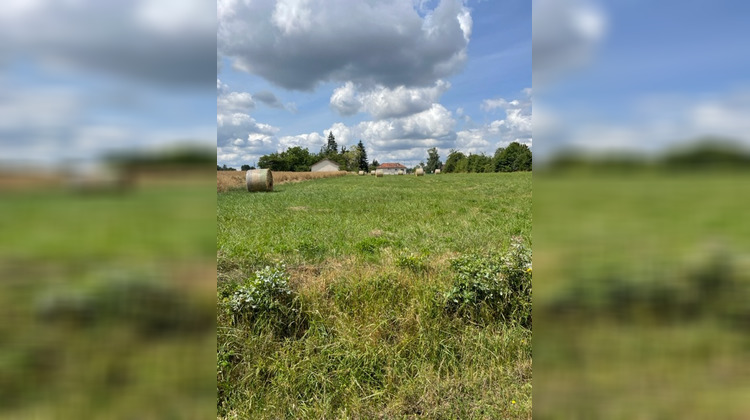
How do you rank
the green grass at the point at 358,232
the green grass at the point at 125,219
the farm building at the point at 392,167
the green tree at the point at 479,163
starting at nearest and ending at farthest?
the green grass at the point at 125,219 → the green grass at the point at 358,232 → the green tree at the point at 479,163 → the farm building at the point at 392,167

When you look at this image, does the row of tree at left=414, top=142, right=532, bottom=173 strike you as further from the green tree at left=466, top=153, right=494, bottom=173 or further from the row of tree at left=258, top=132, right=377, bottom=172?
the row of tree at left=258, top=132, right=377, bottom=172

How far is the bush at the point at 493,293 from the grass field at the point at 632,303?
60.1 inches

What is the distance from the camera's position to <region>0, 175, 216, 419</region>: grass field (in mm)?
1142

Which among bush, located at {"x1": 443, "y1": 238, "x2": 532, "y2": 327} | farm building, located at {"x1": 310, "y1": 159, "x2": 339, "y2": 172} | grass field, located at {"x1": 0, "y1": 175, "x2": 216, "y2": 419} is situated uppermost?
farm building, located at {"x1": 310, "y1": 159, "x2": 339, "y2": 172}

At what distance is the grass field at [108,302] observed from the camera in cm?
114

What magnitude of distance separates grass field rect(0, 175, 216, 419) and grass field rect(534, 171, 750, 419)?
110 centimetres

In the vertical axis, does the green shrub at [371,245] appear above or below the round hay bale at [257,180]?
below

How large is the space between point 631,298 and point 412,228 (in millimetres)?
6619

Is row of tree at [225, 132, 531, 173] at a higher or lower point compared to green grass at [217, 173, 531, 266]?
higher

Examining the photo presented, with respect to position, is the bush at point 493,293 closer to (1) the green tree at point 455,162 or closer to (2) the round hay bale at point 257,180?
(2) the round hay bale at point 257,180

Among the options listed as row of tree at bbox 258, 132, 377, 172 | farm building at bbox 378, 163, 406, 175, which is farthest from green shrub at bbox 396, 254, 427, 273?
farm building at bbox 378, 163, 406, 175

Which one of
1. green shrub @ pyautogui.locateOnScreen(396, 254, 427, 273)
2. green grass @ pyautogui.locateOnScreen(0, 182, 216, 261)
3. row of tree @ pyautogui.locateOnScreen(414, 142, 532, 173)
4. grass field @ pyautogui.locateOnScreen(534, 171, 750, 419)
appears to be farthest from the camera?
row of tree @ pyautogui.locateOnScreen(414, 142, 532, 173)

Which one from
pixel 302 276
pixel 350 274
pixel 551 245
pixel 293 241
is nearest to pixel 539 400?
pixel 551 245

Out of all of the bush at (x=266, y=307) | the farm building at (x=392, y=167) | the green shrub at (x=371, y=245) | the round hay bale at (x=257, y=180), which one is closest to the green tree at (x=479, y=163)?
the farm building at (x=392, y=167)
